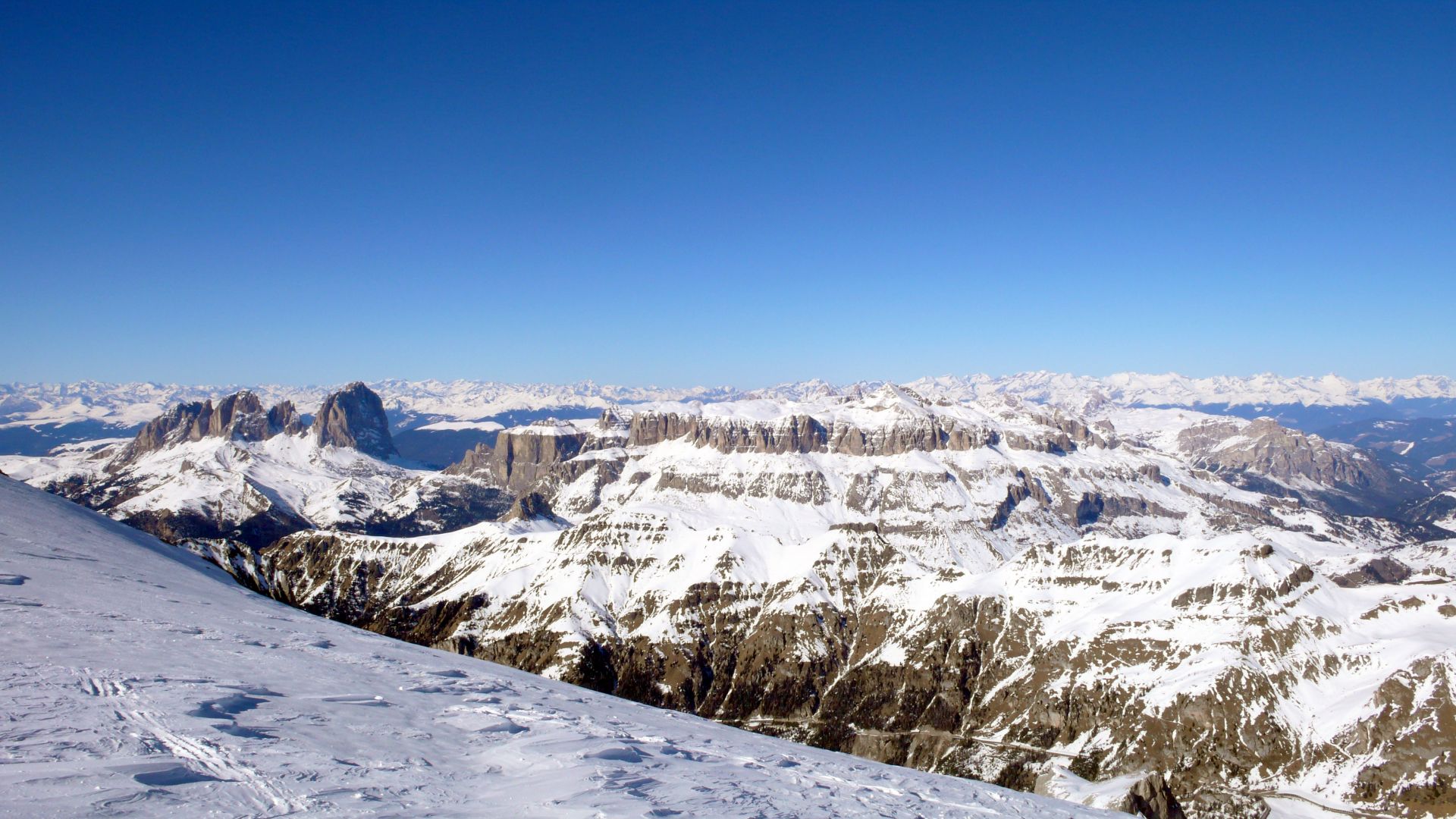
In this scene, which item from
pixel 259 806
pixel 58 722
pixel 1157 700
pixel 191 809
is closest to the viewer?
pixel 191 809

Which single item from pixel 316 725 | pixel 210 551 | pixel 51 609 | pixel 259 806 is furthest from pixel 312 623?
pixel 210 551

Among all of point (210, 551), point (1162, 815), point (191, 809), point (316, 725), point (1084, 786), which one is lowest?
point (1084, 786)

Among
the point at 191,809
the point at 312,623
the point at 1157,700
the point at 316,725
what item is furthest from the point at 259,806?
the point at 1157,700

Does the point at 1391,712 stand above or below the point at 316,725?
Answer: below

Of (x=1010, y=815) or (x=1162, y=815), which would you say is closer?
(x=1010, y=815)

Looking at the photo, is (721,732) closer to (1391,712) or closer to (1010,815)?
(1010,815)

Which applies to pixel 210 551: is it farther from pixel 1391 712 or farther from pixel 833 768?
pixel 1391 712

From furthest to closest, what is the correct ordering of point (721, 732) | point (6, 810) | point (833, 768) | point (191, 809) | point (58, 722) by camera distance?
1. point (721, 732)
2. point (833, 768)
3. point (58, 722)
4. point (191, 809)
5. point (6, 810)
